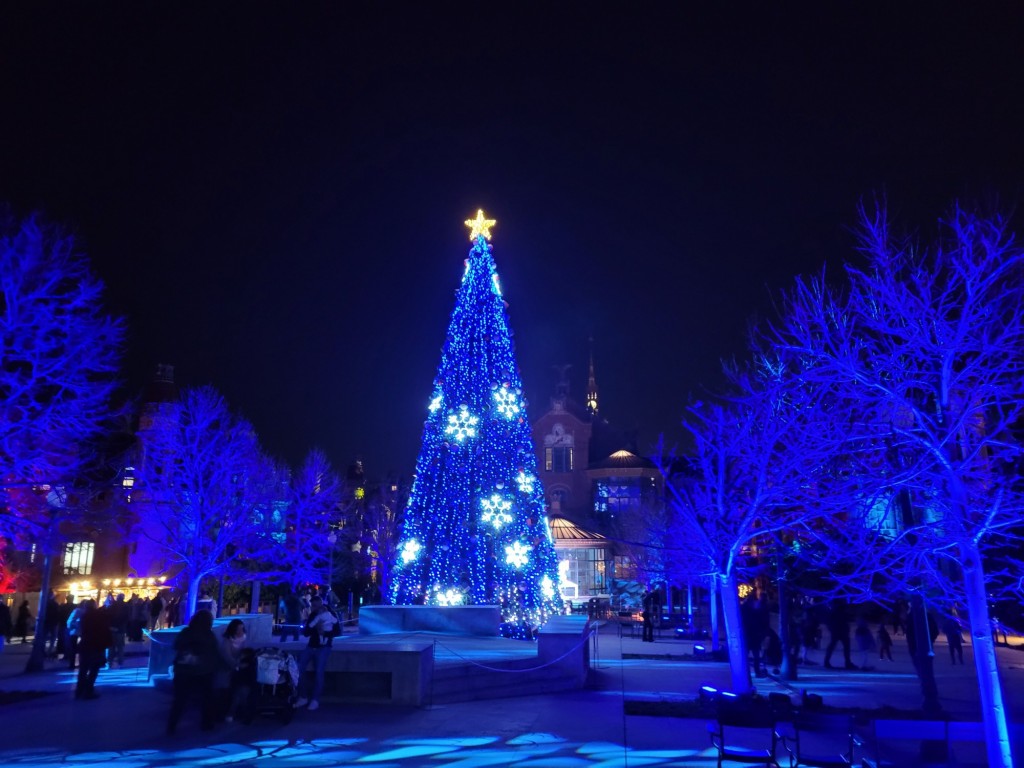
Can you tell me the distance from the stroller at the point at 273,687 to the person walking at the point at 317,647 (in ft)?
1.94

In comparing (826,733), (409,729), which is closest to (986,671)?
(826,733)

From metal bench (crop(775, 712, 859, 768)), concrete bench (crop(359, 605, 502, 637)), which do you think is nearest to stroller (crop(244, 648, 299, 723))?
metal bench (crop(775, 712, 859, 768))

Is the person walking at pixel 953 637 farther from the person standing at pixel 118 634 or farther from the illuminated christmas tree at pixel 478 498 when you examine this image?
the person standing at pixel 118 634

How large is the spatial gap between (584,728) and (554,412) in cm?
5455

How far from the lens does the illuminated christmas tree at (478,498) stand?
66.1ft

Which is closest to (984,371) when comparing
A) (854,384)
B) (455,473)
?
(854,384)

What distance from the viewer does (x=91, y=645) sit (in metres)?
12.6

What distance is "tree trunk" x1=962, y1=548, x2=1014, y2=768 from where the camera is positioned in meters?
7.68

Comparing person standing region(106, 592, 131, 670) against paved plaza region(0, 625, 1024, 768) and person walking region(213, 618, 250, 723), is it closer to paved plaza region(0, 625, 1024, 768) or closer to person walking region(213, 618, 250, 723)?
paved plaza region(0, 625, 1024, 768)

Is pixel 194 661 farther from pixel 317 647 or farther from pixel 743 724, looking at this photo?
pixel 743 724

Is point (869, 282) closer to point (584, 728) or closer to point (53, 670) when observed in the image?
point (584, 728)

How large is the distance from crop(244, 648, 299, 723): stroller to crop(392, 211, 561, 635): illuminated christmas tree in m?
9.11

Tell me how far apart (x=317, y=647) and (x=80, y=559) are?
1262 inches

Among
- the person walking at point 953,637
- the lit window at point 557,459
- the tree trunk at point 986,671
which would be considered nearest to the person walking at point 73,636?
the tree trunk at point 986,671
